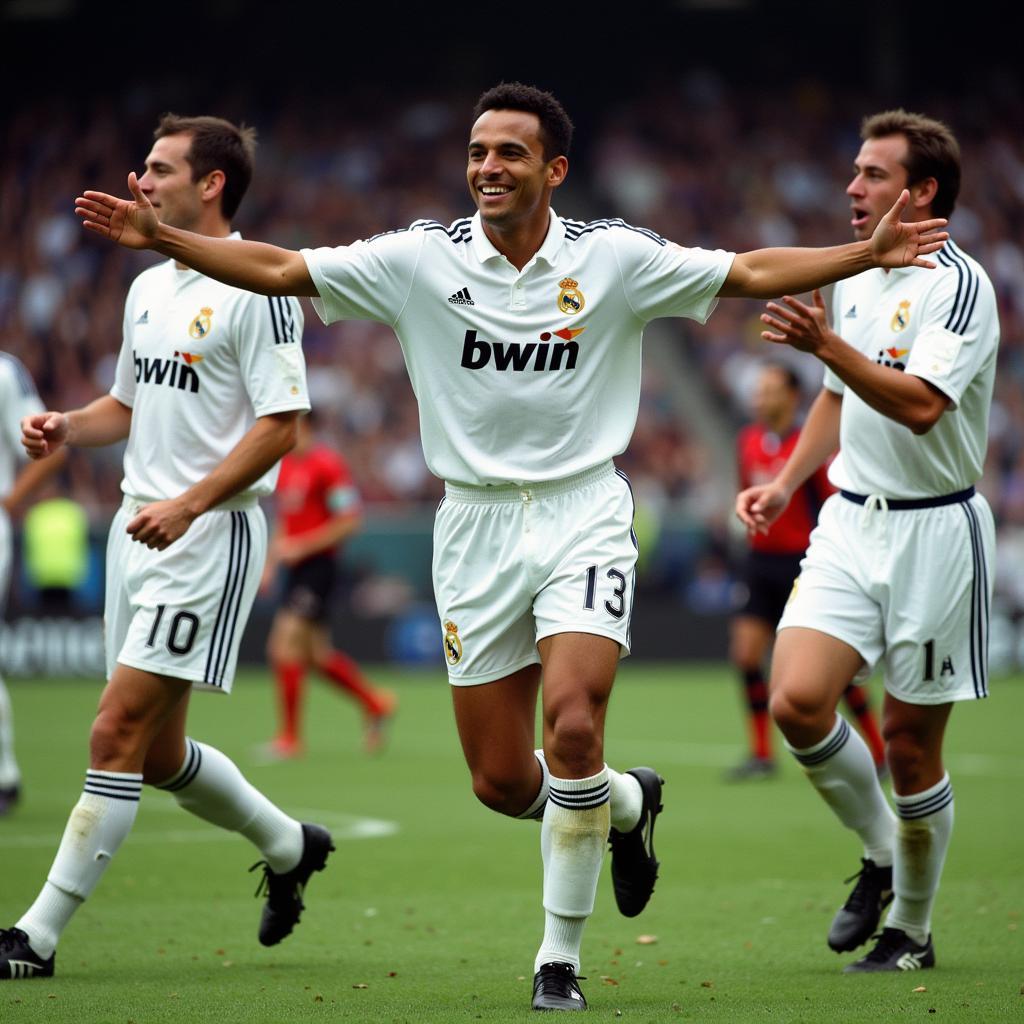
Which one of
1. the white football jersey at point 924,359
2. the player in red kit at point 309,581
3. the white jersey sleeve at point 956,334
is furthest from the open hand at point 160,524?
the player in red kit at point 309,581

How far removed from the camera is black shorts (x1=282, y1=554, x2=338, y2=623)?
1364 centimetres

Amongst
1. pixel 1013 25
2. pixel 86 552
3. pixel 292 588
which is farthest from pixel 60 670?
pixel 1013 25

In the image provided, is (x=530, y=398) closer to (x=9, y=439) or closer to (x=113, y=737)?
(x=113, y=737)

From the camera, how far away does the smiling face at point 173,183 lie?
20.6 ft

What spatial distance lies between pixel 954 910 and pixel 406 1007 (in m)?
2.92

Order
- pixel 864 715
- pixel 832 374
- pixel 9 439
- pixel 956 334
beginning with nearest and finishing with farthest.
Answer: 1. pixel 956 334
2. pixel 832 374
3. pixel 9 439
4. pixel 864 715

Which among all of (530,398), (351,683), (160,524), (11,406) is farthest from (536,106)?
(351,683)

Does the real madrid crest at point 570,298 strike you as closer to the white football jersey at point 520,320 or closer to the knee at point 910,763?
the white football jersey at point 520,320

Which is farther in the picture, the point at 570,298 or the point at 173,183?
the point at 173,183

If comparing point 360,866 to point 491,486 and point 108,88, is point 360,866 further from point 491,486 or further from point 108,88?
point 108,88

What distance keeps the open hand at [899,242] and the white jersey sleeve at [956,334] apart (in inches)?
24.2

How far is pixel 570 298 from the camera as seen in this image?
5.43 metres

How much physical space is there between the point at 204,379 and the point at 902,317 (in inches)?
95.9

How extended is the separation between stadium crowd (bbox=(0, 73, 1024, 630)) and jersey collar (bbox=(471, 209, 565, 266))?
17.3 meters
